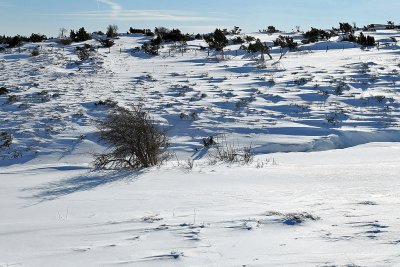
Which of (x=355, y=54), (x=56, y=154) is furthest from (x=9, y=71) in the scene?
(x=355, y=54)

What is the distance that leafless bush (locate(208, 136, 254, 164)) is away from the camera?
292 inches

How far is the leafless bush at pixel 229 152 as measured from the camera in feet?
24.3

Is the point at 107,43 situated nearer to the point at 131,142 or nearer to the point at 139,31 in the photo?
the point at 139,31

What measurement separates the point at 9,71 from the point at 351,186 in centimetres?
1431

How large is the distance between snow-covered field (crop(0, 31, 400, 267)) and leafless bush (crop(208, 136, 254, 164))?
0.65ft

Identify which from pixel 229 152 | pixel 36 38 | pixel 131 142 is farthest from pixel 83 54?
pixel 131 142

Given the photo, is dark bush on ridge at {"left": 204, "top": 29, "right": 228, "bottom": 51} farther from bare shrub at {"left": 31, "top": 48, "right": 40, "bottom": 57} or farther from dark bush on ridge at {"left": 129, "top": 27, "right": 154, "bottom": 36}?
bare shrub at {"left": 31, "top": 48, "right": 40, "bottom": 57}

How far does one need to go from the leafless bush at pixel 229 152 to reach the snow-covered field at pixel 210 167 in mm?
197

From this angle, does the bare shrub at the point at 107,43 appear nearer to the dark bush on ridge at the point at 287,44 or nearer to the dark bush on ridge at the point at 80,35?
the dark bush on ridge at the point at 80,35

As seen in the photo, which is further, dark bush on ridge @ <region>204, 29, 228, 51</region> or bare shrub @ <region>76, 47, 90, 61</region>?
dark bush on ridge @ <region>204, 29, 228, 51</region>

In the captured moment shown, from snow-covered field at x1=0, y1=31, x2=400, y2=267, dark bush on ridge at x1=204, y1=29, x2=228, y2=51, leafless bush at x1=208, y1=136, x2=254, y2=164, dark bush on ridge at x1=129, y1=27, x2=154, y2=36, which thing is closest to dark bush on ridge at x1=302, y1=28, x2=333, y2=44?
snow-covered field at x1=0, y1=31, x2=400, y2=267

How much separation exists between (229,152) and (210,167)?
143cm

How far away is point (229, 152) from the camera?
8.27 metres

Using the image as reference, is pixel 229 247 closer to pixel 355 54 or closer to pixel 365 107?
pixel 365 107
